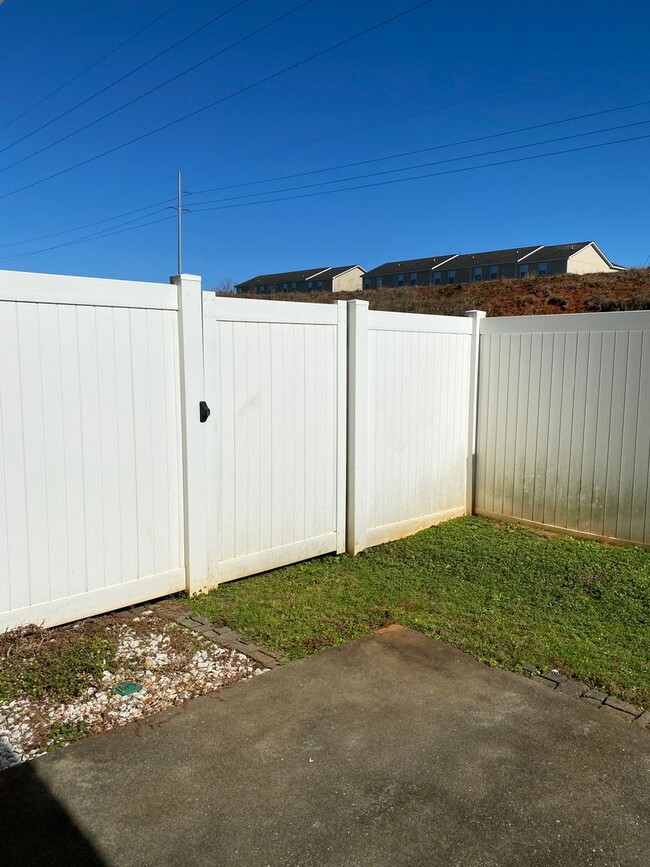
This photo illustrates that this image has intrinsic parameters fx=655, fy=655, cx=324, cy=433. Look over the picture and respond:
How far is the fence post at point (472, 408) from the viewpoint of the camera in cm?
651

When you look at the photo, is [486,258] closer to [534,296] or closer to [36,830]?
[534,296]

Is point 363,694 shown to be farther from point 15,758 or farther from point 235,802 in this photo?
point 15,758

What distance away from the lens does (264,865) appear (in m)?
2.10

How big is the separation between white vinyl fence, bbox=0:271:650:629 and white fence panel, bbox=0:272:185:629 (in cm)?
1

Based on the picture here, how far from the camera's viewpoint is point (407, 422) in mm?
5910

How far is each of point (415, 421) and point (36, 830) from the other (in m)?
4.42

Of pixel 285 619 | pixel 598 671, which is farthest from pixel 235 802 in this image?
pixel 598 671

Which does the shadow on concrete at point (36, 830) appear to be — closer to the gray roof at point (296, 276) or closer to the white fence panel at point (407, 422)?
the white fence panel at point (407, 422)

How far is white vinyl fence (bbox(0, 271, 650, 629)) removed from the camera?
3.73m

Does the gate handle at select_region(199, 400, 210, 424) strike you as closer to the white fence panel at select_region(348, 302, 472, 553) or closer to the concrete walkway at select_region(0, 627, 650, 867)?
the white fence panel at select_region(348, 302, 472, 553)

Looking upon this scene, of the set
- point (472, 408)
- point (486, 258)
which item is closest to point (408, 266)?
point (486, 258)

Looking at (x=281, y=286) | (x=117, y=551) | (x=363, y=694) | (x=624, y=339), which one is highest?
(x=281, y=286)

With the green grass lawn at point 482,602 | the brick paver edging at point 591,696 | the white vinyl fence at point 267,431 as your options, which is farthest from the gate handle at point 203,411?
the brick paver edging at point 591,696

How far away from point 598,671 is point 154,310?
3284 millimetres
